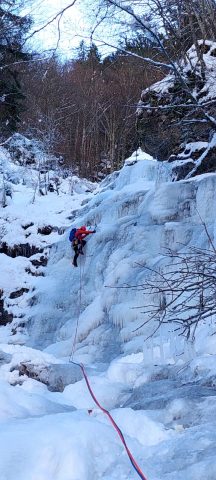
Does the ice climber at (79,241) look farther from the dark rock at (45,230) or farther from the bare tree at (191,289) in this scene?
the bare tree at (191,289)

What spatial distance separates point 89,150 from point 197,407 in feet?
66.4

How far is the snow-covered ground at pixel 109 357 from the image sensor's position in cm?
264

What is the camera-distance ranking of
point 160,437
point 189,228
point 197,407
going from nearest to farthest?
1. point 160,437
2. point 197,407
3. point 189,228

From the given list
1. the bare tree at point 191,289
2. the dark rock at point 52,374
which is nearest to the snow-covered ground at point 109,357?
the dark rock at point 52,374

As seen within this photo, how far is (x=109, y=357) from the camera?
7.27 meters

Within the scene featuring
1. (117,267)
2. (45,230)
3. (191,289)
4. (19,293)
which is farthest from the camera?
(45,230)

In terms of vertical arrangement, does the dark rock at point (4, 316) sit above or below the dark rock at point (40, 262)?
below

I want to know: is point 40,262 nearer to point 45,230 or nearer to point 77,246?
point 45,230

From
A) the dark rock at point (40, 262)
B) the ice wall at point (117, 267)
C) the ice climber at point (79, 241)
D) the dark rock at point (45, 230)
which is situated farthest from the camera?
the dark rock at point (45, 230)

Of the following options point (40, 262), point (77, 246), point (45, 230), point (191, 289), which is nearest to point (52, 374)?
point (191, 289)

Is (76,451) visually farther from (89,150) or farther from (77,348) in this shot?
(89,150)

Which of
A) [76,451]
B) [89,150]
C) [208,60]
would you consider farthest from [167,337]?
[89,150]

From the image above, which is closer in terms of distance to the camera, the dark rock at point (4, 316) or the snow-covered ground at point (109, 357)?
the snow-covered ground at point (109, 357)

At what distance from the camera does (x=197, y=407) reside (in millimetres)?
3643
